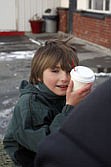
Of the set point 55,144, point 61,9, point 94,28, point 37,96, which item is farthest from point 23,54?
point 55,144

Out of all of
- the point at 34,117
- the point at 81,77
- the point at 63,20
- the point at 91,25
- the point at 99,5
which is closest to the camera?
the point at 81,77

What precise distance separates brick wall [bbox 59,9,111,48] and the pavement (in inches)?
8.9

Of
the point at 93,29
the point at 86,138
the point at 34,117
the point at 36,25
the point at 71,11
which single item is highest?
the point at 86,138

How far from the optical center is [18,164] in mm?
2480

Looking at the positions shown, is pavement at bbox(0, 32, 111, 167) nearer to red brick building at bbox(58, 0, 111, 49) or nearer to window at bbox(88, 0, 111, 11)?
red brick building at bbox(58, 0, 111, 49)

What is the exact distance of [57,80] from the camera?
2.50 metres

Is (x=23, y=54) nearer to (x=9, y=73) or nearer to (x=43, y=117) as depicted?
(x=9, y=73)

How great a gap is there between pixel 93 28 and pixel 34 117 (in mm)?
13353

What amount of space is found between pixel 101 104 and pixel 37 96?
117 cm

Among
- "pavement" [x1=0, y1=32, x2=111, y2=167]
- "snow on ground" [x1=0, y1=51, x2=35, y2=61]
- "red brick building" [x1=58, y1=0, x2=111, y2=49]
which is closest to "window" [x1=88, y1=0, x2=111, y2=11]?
"red brick building" [x1=58, y1=0, x2=111, y2=49]

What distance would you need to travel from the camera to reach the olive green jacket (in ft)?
7.54

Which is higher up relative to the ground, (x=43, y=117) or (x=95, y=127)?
(x=95, y=127)

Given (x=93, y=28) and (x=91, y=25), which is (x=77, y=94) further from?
(x=91, y=25)

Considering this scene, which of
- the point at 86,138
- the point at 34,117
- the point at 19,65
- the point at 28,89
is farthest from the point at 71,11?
the point at 86,138
